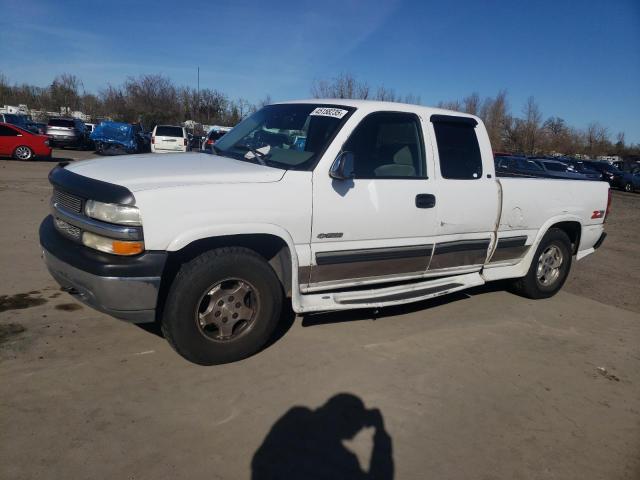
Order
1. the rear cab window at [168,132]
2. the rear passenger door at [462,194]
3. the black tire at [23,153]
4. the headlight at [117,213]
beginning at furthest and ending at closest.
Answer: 1. the rear cab window at [168,132]
2. the black tire at [23,153]
3. the rear passenger door at [462,194]
4. the headlight at [117,213]

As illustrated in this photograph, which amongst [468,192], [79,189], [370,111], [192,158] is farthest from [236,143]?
[468,192]

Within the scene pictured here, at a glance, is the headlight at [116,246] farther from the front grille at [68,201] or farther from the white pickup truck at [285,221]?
the front grille at [68,201]

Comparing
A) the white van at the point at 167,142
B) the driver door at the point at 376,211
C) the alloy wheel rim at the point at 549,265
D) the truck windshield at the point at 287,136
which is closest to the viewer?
the driver door at the point at 376,211

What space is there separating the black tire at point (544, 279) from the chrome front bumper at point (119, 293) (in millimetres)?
4178

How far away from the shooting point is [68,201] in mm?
3441

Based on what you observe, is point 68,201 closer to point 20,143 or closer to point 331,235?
point 331,235

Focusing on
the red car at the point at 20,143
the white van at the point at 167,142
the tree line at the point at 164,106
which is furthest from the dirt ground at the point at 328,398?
the tree line at the point at 164,106

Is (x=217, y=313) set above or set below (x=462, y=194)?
below

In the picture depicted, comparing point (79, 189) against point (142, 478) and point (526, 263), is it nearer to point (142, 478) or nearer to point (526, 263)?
point (142, 478)

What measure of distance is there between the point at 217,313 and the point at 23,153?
18.9m

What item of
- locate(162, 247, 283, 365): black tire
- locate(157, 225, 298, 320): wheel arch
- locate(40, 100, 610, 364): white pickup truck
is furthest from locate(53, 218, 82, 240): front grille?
locate(162, 247, 283, 365): black tire

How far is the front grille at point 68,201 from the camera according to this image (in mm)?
3316

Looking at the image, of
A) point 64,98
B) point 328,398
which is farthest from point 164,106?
point 328,398

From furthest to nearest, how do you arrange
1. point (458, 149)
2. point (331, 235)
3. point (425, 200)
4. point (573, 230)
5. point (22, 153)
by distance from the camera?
point (22, 153)
point (573, 230)
point (458, 149)
point (425, 200)
point (331, 235)
